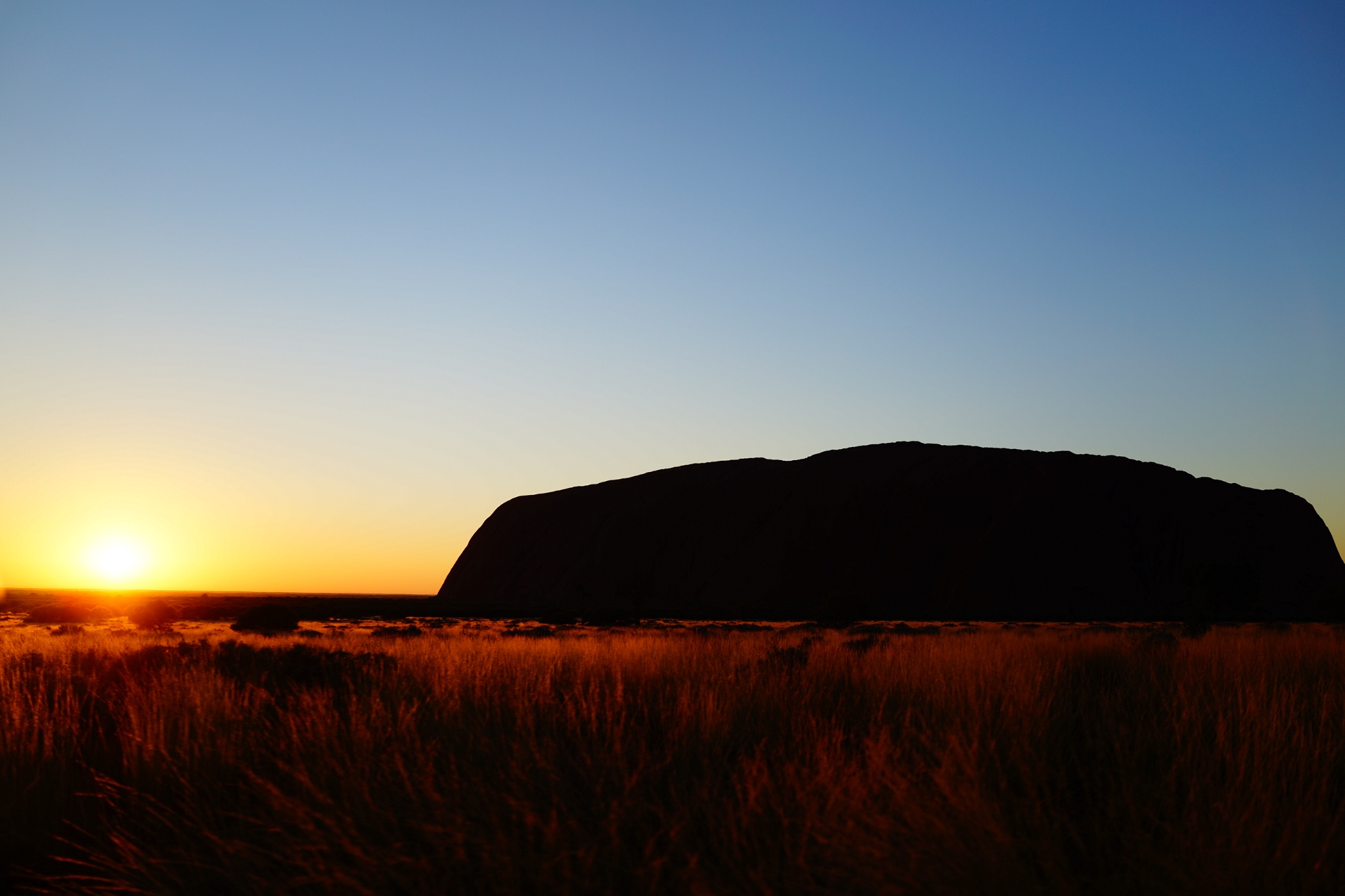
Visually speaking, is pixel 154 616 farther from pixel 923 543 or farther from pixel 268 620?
pixel 923 543

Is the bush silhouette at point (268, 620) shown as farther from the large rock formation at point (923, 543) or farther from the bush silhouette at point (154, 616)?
the large rock formation at point (923, 543)

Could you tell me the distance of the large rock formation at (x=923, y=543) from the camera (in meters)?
75.9

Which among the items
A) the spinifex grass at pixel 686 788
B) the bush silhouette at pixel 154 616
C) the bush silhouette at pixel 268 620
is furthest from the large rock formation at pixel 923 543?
the spinifex grass at pixel 686 788

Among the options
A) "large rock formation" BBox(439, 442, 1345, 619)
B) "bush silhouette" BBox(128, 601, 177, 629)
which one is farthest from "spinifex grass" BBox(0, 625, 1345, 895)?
"large rock formation" BBox(439, 442, 1345, 619)

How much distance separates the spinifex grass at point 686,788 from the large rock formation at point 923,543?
166ft

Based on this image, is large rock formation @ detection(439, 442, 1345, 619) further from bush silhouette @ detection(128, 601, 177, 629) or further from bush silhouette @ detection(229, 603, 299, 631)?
bush silhouette @ detection(128, 601, 177, 629)

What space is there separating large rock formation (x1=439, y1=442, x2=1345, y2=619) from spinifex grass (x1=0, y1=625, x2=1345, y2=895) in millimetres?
50742

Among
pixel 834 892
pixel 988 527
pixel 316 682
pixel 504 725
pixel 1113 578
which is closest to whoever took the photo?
pixel 834 892

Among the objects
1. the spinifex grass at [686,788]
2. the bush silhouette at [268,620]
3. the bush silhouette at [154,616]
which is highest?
the spinifex grass at [686,788]

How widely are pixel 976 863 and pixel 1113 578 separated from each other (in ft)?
270

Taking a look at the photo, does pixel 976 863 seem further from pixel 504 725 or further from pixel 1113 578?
pixel 1113 578

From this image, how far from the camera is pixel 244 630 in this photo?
37969 millimetres

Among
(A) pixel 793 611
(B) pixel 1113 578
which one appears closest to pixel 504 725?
(A) pixel 793 611

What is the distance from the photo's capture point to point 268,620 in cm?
4381
